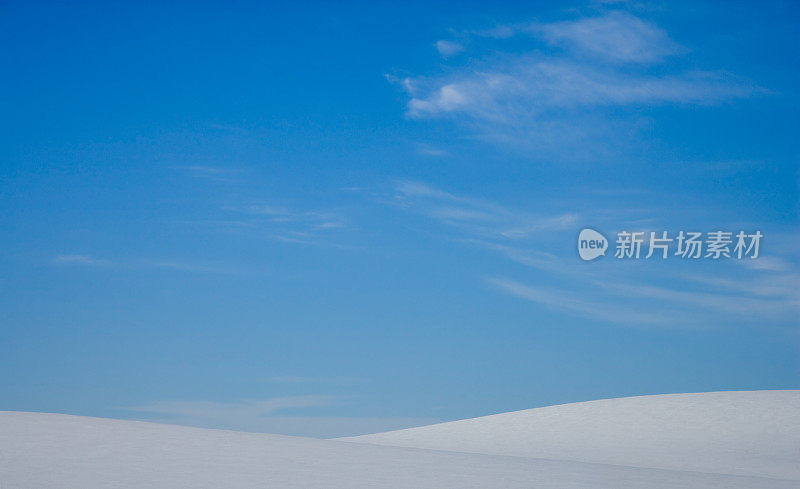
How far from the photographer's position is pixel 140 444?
12023 millimetres

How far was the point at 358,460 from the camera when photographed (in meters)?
11.2

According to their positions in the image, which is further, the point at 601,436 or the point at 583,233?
the point at 601,436

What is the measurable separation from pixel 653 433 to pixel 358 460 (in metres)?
11.5

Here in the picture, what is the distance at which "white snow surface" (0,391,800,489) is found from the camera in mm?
9453

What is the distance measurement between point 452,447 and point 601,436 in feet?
13.7

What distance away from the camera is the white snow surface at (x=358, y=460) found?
945 cm

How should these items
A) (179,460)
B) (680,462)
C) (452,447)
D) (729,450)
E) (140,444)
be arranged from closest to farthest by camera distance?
1. (179,460)
2. (140,444)
3. (680,462)
4. (729,450)
5. (452,447)

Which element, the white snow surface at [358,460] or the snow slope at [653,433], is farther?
the snow slope at [653,433]

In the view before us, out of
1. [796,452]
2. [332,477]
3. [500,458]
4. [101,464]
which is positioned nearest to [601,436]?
[796,452]

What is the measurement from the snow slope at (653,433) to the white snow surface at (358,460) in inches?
2.9

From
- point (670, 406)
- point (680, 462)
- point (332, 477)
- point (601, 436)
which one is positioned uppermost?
point (670, 406)

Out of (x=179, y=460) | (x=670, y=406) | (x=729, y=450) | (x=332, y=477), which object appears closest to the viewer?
(x=332, y=477)

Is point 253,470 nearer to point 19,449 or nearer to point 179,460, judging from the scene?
point 179,460

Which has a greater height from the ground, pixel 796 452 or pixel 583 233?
pixel 583 233
